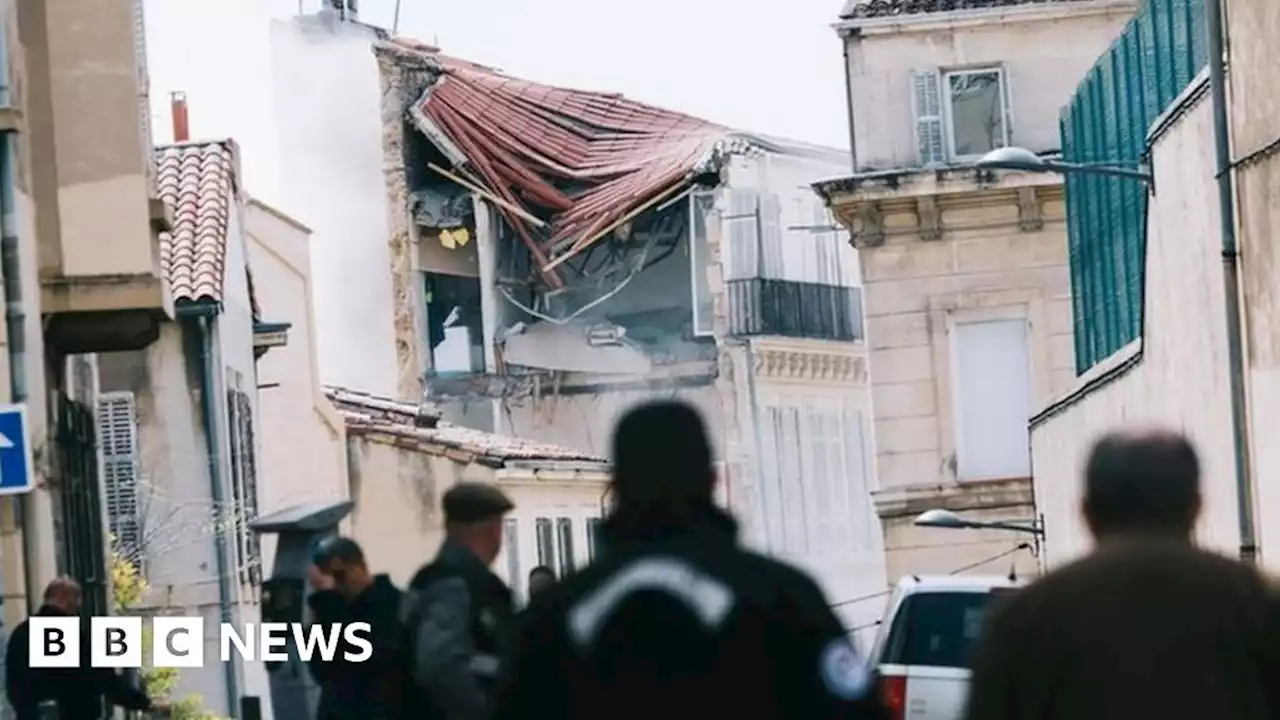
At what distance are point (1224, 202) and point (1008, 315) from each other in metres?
22.2

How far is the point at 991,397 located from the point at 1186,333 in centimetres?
1985

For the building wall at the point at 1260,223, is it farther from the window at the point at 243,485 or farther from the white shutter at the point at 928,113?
the white shutter at the point at 928,113

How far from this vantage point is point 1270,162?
20.8m

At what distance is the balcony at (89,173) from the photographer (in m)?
24.0

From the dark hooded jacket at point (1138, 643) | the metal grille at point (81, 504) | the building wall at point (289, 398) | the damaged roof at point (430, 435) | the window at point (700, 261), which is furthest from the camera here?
the window at point (700, 261)

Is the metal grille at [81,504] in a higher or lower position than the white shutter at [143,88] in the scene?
lower

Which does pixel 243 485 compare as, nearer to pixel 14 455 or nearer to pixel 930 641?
pixel 930 641

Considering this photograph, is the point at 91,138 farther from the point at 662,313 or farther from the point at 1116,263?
the point at 662,313

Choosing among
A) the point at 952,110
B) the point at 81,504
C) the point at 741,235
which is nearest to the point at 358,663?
the point at 81,504

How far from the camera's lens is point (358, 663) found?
13.0 m

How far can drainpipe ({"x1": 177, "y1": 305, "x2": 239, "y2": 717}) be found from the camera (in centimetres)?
3731

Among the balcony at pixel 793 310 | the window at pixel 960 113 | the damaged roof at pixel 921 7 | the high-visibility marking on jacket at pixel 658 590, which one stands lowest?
the high-visibility marking on jacket at pixel 658 590

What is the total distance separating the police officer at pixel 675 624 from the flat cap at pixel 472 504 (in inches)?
171

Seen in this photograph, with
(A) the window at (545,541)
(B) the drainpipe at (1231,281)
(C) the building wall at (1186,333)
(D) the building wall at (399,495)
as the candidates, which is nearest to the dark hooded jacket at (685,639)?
(C) the building wall at (1186,333)
